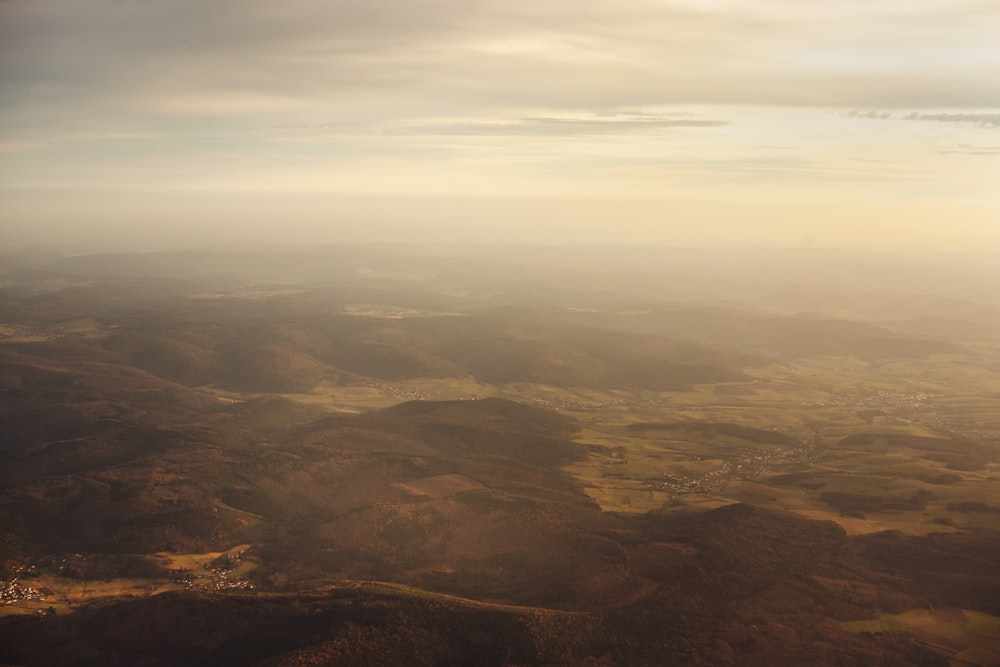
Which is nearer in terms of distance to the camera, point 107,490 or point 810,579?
point 810,579

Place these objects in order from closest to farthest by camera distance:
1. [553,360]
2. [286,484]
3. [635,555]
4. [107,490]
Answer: [635,555], [107,490], [286,484], [553,360]

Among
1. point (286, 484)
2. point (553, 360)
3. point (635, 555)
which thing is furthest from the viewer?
point (553, 360)

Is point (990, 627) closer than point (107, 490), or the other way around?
point (990, 627)

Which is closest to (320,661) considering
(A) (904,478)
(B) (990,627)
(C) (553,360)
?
(B) (990,627)

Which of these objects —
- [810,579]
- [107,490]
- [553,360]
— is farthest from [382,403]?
[810,579]

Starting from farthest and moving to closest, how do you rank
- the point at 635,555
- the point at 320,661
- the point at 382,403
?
the point at 382,403 → the point at 635,555 → the point at 320,661

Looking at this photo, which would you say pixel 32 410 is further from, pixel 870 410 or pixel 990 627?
pixel 870 410

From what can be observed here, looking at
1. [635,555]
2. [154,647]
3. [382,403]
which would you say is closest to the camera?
[154,647]

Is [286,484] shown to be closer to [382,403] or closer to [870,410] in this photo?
[382,403]

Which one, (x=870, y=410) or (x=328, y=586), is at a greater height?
(x=328, y=586)
